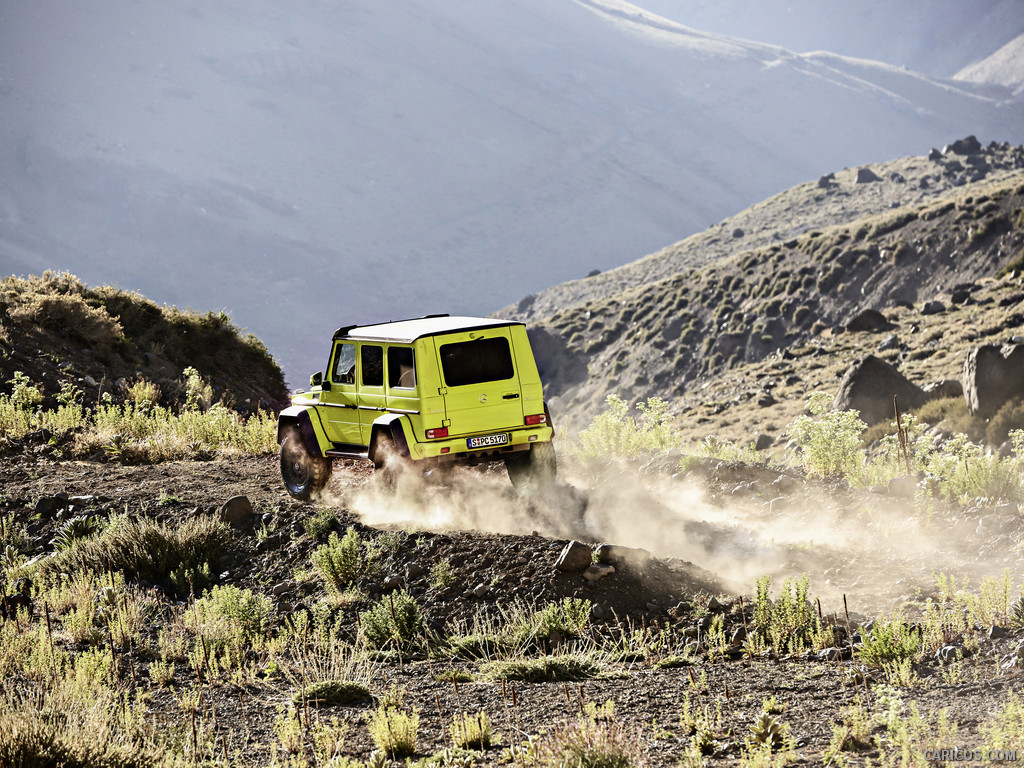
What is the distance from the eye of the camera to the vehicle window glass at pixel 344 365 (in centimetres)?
1081

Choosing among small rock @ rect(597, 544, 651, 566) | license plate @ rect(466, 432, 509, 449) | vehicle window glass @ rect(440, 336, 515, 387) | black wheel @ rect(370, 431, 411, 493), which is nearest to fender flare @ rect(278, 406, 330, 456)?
black wheel @ rect(370, 431, 411, 493)

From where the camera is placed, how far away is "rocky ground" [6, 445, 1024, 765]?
5.53 meters

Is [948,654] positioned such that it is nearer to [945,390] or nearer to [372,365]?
[372,365]

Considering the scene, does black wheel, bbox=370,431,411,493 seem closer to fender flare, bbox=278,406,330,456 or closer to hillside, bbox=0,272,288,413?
fender flare, bbox=278,406,330,456

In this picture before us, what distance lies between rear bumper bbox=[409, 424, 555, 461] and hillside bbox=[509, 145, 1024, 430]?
27645 mm

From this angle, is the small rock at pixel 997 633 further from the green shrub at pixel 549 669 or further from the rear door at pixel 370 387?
the rear door at pixel 370 387

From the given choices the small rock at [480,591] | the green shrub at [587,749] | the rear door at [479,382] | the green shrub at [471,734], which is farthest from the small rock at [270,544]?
the green shrub at [587,749]

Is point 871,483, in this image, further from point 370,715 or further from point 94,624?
point 94,624

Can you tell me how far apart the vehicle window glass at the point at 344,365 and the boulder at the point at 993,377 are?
17116 millimetres

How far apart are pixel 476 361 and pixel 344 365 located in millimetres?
1869

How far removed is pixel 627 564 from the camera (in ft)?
26.6

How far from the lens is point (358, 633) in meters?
7.41

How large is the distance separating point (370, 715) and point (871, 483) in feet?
26.4

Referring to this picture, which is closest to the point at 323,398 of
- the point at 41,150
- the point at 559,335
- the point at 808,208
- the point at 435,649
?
the point at 435,649
